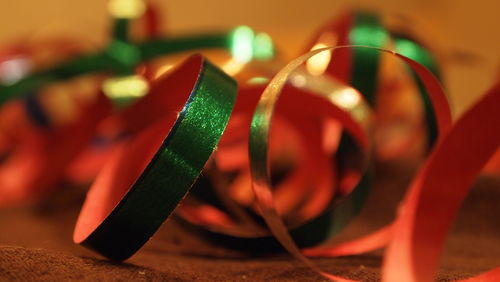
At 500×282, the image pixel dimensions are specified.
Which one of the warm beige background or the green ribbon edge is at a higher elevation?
the warm beige background

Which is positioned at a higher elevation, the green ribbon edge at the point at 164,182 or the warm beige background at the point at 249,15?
the warm beige background at the point at 249,15

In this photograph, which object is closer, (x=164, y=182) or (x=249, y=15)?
(x=164, y=182)

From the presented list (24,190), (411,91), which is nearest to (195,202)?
(24,190)

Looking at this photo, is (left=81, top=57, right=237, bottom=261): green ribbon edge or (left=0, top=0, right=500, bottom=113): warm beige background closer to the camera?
(left=81, top=57, right=237, bottom=261): green ribbon edge

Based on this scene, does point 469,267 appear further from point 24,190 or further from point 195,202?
point 24,190

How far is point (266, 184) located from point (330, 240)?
15cm

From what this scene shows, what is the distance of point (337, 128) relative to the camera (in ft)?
2.00

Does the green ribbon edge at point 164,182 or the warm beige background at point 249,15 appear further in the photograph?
the warm beige background at point 249,15

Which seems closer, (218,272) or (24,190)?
(218,272)

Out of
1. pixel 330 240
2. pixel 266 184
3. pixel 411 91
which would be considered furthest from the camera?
pixel 411 91

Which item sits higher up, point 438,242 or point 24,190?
point 438,242

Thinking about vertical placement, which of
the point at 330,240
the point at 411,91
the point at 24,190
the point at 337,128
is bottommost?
the point at 24,190

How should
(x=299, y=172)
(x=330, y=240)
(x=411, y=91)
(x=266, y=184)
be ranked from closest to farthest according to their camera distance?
(x=266, y=184) → (x=330, y=240) → (x=299, y=172) → (x=411, y=91)

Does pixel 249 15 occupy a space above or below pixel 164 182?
above
